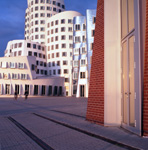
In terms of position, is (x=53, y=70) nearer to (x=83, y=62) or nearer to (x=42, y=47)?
(x=42, y=47)

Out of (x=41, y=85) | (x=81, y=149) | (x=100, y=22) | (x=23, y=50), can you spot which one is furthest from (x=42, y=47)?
(x=81, y=149)

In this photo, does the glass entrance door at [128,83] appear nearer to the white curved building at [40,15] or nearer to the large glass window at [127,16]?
the large glass window at [127,16]

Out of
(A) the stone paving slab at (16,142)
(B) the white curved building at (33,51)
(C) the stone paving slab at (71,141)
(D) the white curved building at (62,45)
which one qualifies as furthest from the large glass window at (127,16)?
(B) the white curved building at (33,51)

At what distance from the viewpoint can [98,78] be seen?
962 centimetres

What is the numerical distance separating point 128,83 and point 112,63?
1.33 meters

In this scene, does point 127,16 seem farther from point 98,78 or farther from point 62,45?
point 62,45

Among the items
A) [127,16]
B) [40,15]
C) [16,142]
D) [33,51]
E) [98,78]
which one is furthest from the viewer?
[40,15]

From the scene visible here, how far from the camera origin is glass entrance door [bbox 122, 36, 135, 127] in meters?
7.90

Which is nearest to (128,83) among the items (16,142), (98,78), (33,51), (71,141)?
(98,78)

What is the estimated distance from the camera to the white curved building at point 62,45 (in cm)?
7081

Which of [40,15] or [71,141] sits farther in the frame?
[40,15]

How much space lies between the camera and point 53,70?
7388cm

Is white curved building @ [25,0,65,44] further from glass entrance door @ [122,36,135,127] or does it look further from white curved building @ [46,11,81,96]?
glass entrance door @ [122,36,135,127]

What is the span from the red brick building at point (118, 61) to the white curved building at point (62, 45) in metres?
59.4
